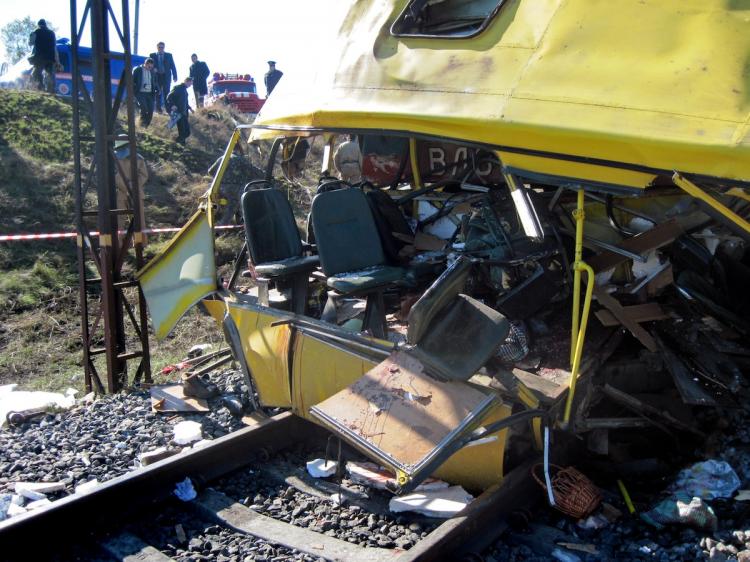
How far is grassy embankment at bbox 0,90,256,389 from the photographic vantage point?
902 centimetres

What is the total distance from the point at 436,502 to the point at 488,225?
6.44ft

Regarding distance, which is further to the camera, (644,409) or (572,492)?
(644,409)

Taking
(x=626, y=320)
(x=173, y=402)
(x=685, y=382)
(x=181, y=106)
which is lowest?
(x=173, y=402)

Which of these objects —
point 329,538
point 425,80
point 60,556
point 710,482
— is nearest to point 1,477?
point 60,556

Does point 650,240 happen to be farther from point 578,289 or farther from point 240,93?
point 240,93

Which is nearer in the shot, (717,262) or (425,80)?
(425,80)

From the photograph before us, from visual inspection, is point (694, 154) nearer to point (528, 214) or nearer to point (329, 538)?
point (528, 214)

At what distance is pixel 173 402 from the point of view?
540cm

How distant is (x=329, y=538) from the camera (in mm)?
3406

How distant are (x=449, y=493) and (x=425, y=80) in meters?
2.33

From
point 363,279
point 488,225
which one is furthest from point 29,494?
point 488,225

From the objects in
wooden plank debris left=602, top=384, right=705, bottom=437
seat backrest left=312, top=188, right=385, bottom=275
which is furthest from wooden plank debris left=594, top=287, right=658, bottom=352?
seat backrest left=312, top=188, right=385, bottom=275

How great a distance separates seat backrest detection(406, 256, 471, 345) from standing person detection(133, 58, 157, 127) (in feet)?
49.7

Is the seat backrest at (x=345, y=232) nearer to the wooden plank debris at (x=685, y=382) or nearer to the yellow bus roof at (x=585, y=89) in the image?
the yellow bus roof at (x=585, y=89)
